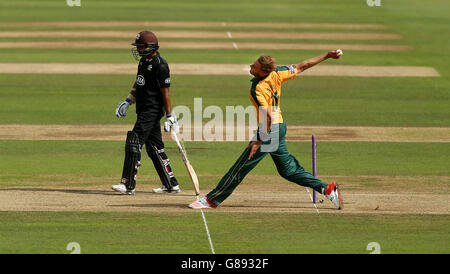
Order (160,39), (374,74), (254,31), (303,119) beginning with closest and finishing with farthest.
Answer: (303,119) → (374,74) → (160,39) → (254,31)

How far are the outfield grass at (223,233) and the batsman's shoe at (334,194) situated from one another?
0.78 ft

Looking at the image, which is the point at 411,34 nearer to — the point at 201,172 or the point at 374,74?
the point at 374,74

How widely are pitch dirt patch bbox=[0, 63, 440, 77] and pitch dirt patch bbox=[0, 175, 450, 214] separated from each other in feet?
41.4

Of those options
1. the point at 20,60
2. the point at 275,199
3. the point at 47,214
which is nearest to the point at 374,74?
the point at 20,60

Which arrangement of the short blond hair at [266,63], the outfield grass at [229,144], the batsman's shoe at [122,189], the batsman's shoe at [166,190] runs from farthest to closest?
the batsman's shoe at [166,190] → the batsman's shoe at [122,189] → the short blond hair at [266,63] → the outfield grass at [229,144]

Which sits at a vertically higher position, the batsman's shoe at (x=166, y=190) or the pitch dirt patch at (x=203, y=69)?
the pitch dirt patch at (x=203, y=69)

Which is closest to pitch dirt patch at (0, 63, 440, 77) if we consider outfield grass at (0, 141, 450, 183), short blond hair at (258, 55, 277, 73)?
outfield grass at (0, 141, 450, 183)

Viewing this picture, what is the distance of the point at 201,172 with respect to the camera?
14133 mm

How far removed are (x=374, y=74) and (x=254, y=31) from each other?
33.3 feet

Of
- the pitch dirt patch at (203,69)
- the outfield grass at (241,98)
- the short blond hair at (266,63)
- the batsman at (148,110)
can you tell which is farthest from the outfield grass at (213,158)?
the pitch dirt patch at (203,69)

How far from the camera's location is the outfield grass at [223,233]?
979 centimetres

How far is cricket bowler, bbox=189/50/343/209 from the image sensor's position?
10820 millimetres

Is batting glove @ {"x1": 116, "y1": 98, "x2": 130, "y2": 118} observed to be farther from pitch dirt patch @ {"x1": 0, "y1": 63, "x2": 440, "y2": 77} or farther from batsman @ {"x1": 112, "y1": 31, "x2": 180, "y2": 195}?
pitch dirt patch @ {"x1": 0, "y1": 63, "x2": 440, "y2": 77}

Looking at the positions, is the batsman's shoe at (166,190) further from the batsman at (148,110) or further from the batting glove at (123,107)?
the batting glove at (123,107)
